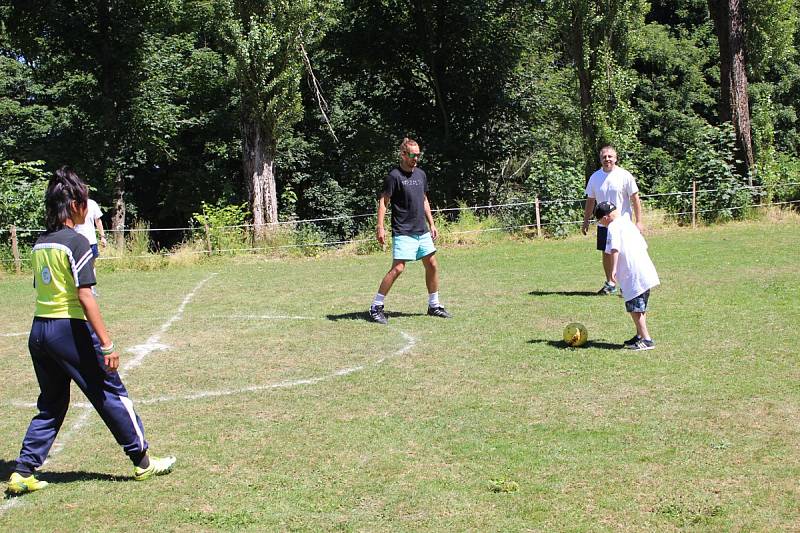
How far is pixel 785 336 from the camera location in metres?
8.99

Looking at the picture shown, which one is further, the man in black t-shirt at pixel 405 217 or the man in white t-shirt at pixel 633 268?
the man in black t-shirt at pixel 405 217

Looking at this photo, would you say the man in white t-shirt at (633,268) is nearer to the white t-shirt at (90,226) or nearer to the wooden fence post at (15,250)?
the white t-shirt at (90,226)

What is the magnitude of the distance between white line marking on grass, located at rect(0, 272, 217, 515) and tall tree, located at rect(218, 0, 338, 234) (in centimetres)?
857

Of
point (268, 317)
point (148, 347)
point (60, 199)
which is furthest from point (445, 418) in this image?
point (268, 317)

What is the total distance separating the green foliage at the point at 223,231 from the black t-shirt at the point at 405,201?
1064 centimetres

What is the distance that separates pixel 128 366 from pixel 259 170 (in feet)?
48.9

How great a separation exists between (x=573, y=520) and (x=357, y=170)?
2905cm

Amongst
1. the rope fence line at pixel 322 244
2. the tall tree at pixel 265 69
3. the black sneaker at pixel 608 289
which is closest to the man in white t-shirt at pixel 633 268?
the black sneaker at pixel 608 289

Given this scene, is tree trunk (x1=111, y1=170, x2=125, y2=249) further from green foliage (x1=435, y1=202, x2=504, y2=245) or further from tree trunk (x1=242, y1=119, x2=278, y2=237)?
green foliage (x1=435, y1=202, x2=504, y2=245)

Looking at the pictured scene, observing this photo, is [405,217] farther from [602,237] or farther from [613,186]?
[602,237]

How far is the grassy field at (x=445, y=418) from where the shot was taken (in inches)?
199

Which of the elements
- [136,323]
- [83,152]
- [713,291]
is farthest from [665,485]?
[83,152]

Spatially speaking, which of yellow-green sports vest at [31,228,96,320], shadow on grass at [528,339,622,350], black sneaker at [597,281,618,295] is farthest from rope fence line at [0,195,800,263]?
Result: yellow-green sports vest at [31,228,96,320]

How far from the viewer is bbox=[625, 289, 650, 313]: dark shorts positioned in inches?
331
